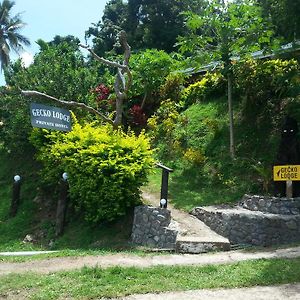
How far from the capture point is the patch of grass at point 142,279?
19.8 feet

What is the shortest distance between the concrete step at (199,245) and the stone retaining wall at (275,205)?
201 cm

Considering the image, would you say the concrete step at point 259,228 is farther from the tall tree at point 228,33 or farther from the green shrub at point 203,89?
the green shrub at point 203,89

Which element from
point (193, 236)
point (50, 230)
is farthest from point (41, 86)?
point (193, 236)

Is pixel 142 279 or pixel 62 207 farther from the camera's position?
pixel 62 207

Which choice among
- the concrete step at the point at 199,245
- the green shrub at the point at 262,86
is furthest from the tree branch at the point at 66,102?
the concrete step at the point at 199,245

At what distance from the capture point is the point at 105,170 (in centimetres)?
1074

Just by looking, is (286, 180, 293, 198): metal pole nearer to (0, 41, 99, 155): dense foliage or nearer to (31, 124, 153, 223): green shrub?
(31, 124, 153, 223): green shrub

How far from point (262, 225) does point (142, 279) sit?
4.39m

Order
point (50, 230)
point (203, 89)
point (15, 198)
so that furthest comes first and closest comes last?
point (203, 89)
point (15, 198)
point (50, 230)

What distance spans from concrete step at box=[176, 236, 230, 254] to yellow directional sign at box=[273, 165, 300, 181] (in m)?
2.50

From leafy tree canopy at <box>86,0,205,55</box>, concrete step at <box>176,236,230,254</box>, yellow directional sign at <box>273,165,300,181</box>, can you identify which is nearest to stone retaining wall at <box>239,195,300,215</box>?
yellow directional sign at <box>273,165,300,181</box>

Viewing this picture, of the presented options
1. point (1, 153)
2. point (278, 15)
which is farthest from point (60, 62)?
point (278, 15)

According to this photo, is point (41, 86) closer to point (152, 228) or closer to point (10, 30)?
point (152, 228)

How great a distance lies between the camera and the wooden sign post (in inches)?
422
